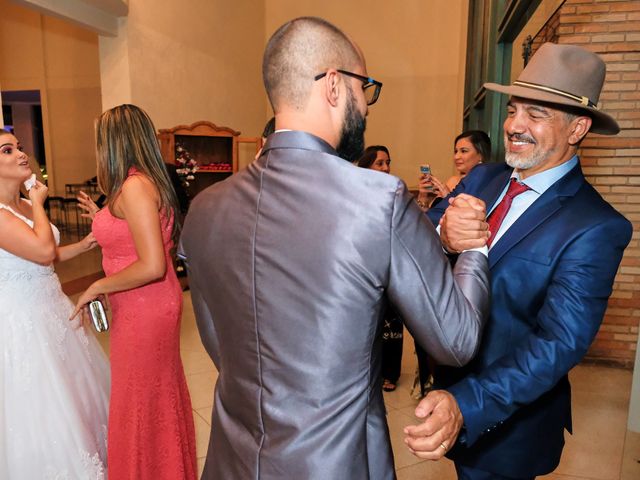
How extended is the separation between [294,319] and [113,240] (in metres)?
1.50

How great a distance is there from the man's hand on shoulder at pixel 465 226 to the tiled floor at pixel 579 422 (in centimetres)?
207

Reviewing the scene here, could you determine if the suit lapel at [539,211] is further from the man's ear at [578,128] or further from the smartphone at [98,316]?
the smartphone at [98,316]

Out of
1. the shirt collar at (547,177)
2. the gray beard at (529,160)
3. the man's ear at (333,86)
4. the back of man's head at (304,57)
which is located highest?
the back of man's head at (304,57)

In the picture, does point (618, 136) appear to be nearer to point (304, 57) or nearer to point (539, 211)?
point (539, 211)

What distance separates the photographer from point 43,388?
227 cm

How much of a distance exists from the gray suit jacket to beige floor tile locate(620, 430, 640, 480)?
2.44 metres

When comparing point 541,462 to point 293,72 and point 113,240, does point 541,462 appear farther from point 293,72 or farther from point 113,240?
point 113,240

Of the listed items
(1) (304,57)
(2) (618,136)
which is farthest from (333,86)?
(2) (618,136)

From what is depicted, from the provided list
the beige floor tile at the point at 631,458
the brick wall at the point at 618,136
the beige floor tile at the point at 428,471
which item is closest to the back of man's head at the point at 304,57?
the beige floor tile at the point at 428,471

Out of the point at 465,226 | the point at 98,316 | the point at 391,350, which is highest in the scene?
the point at 465,226

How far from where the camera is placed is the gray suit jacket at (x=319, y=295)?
1016mm

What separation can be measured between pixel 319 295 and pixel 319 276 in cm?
4

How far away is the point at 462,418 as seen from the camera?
4.34 ft

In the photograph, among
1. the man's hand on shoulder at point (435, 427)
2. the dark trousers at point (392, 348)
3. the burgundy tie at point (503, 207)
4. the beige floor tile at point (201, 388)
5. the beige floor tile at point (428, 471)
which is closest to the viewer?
the man's hand on shoulder at point (435, 427)
